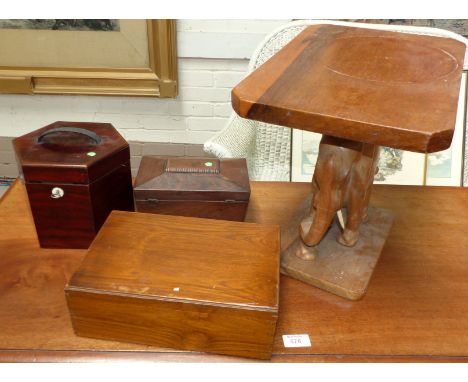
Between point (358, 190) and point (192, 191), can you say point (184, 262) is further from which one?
point (358, 190)

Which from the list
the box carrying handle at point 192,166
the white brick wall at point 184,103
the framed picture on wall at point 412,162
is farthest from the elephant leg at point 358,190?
the white brick wall at point 184,103

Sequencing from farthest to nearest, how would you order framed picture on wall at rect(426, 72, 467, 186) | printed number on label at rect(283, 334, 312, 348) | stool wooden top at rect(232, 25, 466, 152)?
framed picture on wall at rect(426, 72, 467, 186)
printed number on label at rect(283, 334, 312, 348)
stool wooden top at rect(232, 25, 466, 152)

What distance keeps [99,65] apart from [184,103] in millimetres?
305

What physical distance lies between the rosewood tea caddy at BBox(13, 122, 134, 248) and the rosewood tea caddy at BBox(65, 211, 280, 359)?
0.11 metres

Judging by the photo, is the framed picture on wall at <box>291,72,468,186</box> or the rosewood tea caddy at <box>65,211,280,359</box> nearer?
the rosewood tea caddy at <box>65,211,280,359</box>

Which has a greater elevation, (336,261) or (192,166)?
(192,166)

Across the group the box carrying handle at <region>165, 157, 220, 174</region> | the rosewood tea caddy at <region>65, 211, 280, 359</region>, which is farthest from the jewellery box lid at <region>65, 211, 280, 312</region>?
the box carrying handle at <region>165, 157, 220, 174</region>

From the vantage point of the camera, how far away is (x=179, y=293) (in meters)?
0.63

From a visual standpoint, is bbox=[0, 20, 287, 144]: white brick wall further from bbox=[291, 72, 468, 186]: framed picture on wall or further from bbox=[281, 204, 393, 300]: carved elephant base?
bbox=[281, 204, 393, 300]: carved elephant base

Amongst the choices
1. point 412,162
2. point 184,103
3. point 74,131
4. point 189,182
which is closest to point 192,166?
point 189,182

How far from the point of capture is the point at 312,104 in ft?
2.02

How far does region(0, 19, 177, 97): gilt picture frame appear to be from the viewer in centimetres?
153

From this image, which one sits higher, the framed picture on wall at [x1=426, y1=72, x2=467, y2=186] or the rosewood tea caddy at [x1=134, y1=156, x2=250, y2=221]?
the rosewood tea caddy at [x1=134, y1=156, x2=250, y2=221]
